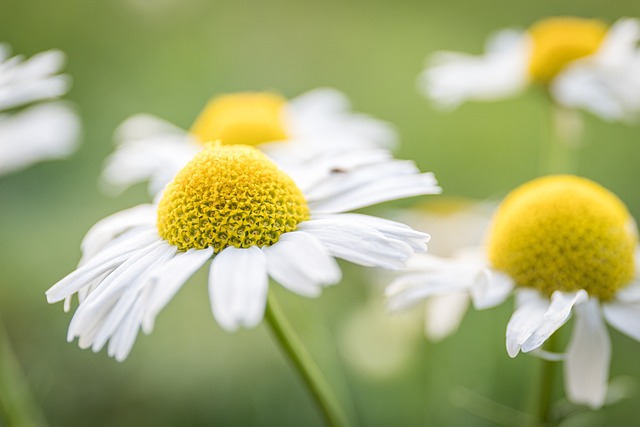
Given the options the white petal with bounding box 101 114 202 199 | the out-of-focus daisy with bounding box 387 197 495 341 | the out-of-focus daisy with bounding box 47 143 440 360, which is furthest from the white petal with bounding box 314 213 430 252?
the out-of-focus daisy with bounding box 387 197 495 341

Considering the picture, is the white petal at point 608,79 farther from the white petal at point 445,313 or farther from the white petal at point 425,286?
the white petal at point 425,286

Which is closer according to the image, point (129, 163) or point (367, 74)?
point (129, 163)

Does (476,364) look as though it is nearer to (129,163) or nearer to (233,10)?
(129,163)

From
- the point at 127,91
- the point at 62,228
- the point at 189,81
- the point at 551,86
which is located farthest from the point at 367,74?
the point at 551,86

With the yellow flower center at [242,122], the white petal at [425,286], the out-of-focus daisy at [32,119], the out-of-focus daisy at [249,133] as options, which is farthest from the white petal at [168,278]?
the yellow flower center at [242,122]

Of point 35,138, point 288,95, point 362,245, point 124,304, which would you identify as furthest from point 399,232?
point 288,95

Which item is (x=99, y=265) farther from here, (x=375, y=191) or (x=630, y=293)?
(x=630, y=293)

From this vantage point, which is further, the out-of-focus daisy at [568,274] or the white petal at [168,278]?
the out-of-focus daisy at [568,274]

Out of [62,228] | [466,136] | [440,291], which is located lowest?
[466,136]

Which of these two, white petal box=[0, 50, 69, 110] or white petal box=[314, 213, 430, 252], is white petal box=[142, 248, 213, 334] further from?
white petal box=[0, 50, 69, 110]
